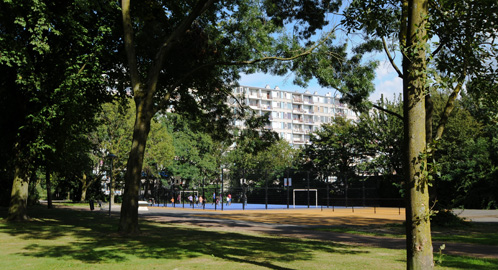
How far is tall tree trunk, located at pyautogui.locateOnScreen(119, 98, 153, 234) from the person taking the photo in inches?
556

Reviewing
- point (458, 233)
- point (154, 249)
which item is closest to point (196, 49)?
point (154, 249)

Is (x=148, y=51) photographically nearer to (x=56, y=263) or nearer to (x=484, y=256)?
(x=56, y=263)

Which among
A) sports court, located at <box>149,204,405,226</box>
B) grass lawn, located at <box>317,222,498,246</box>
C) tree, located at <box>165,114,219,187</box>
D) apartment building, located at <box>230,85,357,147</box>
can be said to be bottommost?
sports court, located at <box>149,204,405,226</box>

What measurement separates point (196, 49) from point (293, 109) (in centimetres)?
11126

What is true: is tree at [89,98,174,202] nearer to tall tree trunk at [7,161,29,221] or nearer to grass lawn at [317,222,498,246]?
tall tree trunk at [7,161,29,221]

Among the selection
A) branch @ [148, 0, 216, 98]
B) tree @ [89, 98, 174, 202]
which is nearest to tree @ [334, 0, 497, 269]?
branch @ [148, 0, 216, 98]

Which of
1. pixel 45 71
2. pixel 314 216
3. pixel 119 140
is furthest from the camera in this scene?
pixel 119 140

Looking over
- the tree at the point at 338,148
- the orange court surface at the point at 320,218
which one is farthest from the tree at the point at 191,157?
the orange court surface at the point at 320,218

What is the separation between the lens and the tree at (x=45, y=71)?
54.9 feet

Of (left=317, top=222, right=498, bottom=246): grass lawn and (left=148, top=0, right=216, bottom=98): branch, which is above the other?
(left=148, top=0, right=216, bottom=98): branch

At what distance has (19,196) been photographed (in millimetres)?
19875

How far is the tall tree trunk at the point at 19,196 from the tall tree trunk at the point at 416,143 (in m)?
18.9

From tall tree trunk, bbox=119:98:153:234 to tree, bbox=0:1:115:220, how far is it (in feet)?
13.6

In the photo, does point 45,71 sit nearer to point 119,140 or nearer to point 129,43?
point 129,43
